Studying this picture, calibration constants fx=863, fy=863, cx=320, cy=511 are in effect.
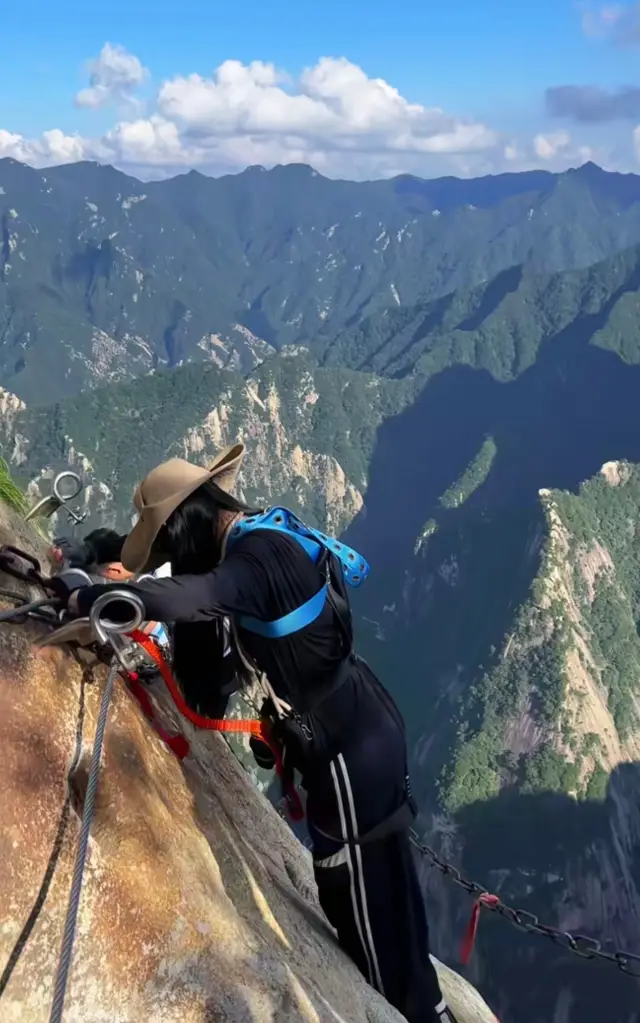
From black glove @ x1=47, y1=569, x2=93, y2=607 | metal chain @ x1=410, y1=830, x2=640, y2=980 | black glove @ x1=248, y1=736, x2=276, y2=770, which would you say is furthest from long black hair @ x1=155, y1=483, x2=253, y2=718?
metal chain @ x1=410, y1=830, x2=640, y2=980

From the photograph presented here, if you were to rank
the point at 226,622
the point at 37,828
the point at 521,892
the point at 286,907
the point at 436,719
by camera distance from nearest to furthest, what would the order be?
the point at 37,828 → the point at 226,622 → the point at 286,907 → the point at 521,892 → the point at 436,719

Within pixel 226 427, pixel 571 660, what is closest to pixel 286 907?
pixel 571 660

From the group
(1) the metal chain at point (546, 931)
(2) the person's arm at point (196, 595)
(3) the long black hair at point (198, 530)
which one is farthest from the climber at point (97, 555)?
(1) the metal chain at point (546, 931)

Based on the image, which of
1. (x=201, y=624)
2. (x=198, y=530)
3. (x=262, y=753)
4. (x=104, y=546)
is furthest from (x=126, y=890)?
(x=104, y=546)

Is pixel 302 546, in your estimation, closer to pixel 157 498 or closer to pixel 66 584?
pixel 157 498

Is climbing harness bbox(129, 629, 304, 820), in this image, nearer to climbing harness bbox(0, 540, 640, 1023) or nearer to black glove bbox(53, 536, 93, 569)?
climbing harness bbox(0, 540, 640, 1023)

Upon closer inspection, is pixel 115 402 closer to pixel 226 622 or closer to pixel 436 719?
pixel 436 719
